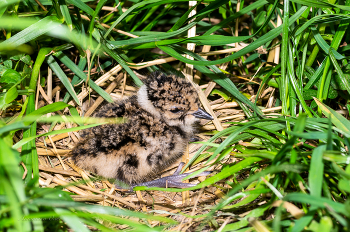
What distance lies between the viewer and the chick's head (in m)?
2.62

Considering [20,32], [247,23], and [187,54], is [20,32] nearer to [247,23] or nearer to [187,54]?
[187,54]

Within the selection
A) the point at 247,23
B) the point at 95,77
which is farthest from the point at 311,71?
the point at 95,77

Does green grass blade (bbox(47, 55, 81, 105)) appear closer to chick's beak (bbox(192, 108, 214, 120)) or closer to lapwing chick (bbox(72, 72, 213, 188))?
lapwing chick (bbox(72, 72, 213, 188))

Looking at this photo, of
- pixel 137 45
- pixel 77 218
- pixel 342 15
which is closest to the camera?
pixel 77 218

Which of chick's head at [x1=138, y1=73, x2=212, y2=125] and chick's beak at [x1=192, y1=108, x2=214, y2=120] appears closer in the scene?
chick's head at [x1=138, y1=73, x2=212, y2=125]

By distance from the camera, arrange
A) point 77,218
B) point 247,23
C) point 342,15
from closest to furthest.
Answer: point 77,218 < point 342,15 < point 247,23

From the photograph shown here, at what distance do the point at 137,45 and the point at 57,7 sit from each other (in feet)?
2.47

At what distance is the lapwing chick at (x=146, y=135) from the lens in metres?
2.37

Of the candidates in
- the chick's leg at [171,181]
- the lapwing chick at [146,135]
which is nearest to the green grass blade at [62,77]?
the lapwing chick at [146,135]

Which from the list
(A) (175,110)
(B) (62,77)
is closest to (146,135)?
(A) (175,110)

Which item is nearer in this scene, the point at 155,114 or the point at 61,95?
the point at 155,114

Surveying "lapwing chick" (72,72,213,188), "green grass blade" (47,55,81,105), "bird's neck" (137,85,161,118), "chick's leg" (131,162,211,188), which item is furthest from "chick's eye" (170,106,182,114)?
"green grass blade" (47,55,81,105)

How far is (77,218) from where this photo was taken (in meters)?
1.57

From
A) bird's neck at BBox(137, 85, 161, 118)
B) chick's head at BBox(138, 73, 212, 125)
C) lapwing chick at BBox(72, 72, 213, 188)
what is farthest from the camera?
bird's neck at BBox(137, 85, 161, 118)
